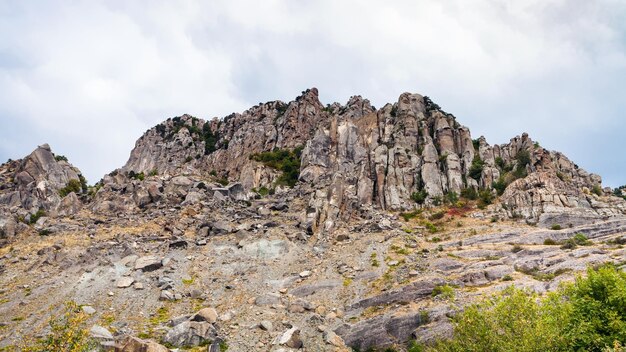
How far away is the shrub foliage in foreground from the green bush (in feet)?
209

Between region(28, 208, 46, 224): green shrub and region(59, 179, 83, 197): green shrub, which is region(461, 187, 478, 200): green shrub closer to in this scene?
region(28, 208, 46, 224): green shrub

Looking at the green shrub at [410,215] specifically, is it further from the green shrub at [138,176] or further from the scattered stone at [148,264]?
the green shrub at [138,176]

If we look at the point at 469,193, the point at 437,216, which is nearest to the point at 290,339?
the point at 437,216

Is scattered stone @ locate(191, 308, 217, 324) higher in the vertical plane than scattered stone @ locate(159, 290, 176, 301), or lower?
lower

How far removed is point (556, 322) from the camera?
2316 centimetres

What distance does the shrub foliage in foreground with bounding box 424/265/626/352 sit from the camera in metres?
22.1

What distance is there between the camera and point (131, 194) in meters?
74.8

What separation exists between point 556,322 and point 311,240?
3802 centimetres

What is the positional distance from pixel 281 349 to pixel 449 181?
5149 cm

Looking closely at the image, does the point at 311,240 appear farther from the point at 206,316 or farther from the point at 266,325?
the point at 206,316

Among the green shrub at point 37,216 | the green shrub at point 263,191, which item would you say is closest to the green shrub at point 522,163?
the green shrub at point 263,191

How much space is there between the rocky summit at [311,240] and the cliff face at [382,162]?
0.38 metres

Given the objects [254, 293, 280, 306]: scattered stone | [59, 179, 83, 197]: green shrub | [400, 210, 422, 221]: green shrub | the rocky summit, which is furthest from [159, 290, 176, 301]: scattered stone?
[59, 179, 83, 197]: green shrub

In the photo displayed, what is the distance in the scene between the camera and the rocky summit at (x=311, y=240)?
38.1 meters
